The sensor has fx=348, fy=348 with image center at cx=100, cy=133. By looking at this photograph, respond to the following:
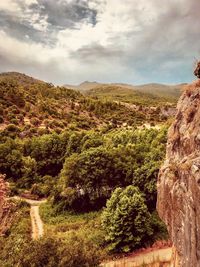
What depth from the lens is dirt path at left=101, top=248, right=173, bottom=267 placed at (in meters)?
28.5

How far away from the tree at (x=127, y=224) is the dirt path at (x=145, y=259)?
Answer: 51.0 inches

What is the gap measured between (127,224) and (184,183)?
19417mm

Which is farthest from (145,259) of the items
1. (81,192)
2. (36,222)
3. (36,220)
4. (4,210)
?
(4,210)

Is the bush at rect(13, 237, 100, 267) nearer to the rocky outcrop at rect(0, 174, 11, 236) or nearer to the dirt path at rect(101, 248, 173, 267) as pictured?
the dirt path at rect(101, 248, 173, 267)

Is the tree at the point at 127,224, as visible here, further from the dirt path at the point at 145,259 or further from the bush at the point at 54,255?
the bush at the point at 54,255

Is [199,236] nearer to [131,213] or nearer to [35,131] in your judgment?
[131,213]

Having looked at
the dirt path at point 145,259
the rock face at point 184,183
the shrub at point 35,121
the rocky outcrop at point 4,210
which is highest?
the shrub at point 35,121

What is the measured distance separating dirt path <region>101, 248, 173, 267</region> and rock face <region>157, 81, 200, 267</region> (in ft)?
41.1

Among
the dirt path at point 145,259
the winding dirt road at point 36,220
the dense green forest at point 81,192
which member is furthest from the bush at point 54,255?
the winding dirt road at point 36,220

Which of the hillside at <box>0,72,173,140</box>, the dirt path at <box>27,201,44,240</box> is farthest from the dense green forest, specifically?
the hillside at <box>0,72,173,140</box>

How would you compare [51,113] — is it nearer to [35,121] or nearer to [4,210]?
[35,121]

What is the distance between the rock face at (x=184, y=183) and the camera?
44.2 feet

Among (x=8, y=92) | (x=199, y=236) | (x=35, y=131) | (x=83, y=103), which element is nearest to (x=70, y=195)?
(x=199, y=236)

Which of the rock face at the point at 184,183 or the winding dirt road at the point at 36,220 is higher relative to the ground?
the rock face at the point at 184,183
